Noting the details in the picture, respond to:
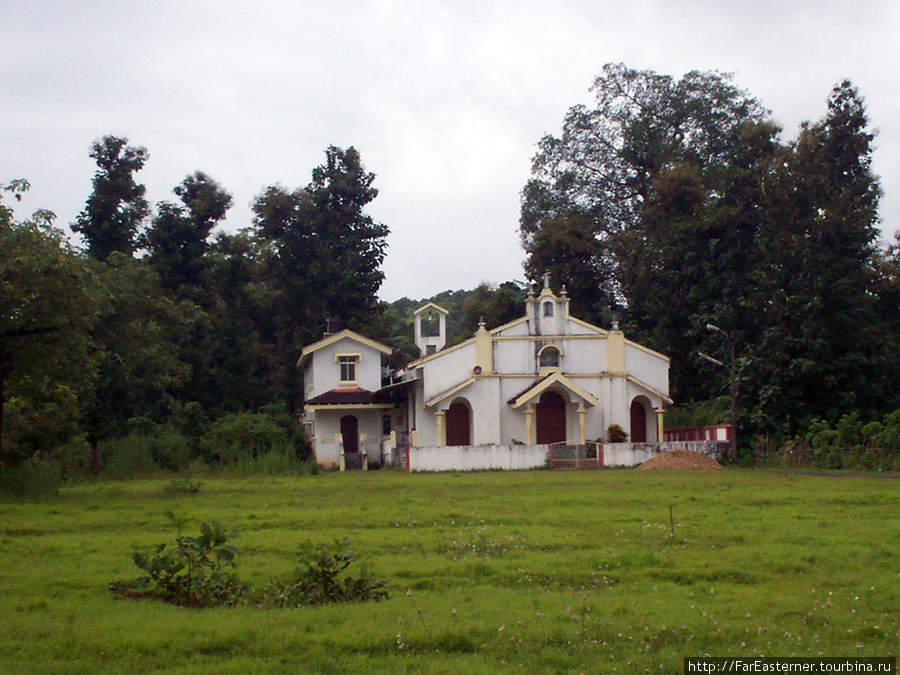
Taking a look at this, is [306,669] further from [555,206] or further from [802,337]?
[555,206]

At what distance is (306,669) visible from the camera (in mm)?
8305

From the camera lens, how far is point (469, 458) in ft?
131

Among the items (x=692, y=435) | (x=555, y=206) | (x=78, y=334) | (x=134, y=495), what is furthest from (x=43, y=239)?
(x=555, y=206)

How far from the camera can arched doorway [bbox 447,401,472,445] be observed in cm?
4659

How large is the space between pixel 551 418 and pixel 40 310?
2876 cm

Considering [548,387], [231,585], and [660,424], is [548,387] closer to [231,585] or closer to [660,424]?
[660,424]

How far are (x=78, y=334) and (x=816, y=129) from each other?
38.2 metres

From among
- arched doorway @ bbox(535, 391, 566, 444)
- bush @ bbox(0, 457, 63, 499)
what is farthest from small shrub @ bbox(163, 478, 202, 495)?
arched doorway @ bbox(535, 391, 566, 444)

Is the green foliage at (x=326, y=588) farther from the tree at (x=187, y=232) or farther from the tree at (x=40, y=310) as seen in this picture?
the tree at (x=187, y=232)

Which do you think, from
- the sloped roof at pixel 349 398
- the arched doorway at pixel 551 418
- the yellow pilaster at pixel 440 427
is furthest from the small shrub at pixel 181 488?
the arched doorway at pixel 551 418

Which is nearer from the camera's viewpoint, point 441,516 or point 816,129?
point 441,516

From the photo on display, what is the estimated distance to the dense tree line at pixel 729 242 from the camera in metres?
45.7

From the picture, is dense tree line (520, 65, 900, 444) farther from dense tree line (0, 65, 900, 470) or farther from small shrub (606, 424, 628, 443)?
small shrub (606, 424, 628, 443)

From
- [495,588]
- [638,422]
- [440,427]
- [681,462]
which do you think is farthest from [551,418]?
[495,588]
